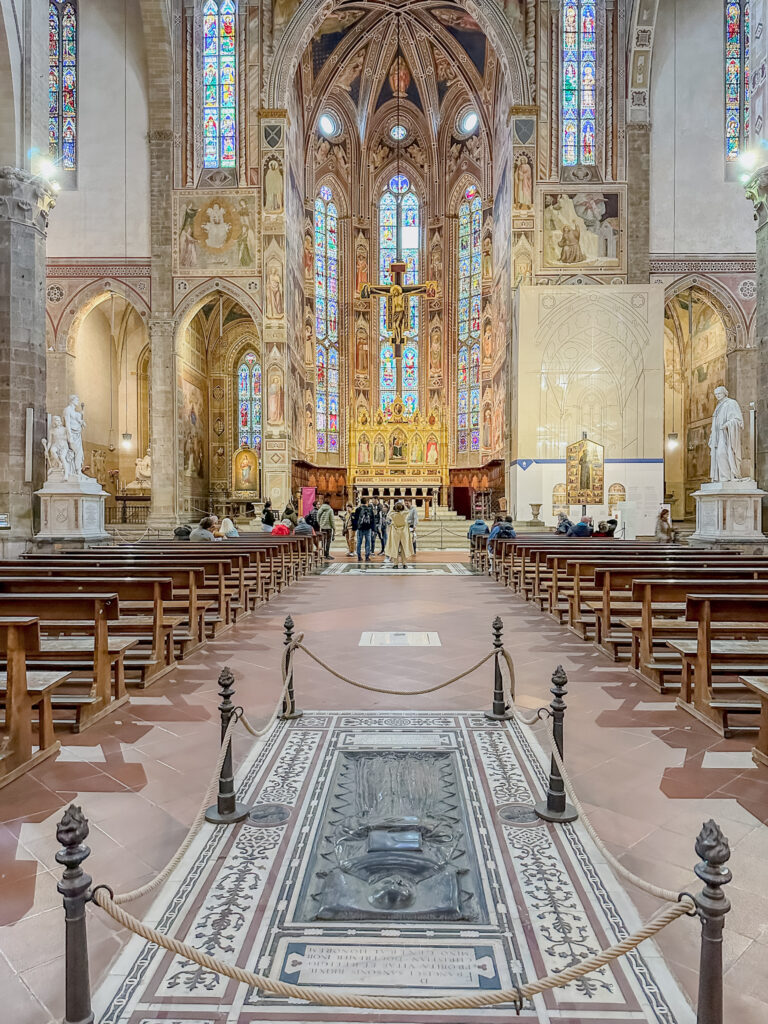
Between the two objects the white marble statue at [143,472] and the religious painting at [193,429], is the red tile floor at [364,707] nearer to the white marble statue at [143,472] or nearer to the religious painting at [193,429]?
the religious painting at [193,429]

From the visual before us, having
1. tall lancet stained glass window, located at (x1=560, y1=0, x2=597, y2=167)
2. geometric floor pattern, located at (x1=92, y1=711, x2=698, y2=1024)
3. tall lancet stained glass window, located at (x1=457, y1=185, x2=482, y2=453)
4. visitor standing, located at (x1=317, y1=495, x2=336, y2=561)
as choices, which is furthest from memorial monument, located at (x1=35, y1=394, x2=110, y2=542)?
tall lancet stained glass window, located at (x1=457, y1=185, x2=482, y2=453)

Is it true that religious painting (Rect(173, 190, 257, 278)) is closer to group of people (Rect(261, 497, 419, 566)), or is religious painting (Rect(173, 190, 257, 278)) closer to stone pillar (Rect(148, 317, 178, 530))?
stone pillar (Rect(148, 317, 178, 530))

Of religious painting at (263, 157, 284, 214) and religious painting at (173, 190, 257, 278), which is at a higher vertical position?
religious painting at (263, 157, 284, 214)

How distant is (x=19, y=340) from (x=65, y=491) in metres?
3.17

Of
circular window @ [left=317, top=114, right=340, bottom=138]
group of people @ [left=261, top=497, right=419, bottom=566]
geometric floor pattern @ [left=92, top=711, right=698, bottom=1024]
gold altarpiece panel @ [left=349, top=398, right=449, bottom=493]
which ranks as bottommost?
geometric floor pattern @ [left=92, top=711, right=698, bottom=1024]

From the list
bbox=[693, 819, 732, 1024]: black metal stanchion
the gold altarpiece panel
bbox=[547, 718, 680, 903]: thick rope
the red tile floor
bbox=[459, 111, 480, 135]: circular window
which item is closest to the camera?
bbox=[693, 819, 732, 1024]: black metal stanchion

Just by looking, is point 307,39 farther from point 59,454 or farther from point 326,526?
point 59,454

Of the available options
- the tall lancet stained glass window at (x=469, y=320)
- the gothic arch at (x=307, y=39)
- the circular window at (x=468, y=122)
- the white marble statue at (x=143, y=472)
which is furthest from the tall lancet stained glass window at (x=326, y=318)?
the gothic arch at (x=307, y=39)

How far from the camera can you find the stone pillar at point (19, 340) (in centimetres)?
1342

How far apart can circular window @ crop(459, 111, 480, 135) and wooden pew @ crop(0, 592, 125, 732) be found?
1174 inches

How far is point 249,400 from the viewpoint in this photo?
28.9 metres

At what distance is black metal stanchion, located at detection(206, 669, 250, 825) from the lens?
310 centimetres

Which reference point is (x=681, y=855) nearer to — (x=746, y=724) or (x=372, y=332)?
(x=746, y=724)

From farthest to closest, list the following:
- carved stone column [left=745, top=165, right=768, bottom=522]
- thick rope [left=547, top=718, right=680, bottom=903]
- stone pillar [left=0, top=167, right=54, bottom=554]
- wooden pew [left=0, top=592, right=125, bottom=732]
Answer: stone pillar [left=0, top=167, right=54, bottom=554] → carved stone column [left=745, top=165, right=768, bottom=522] → wooden pew [left=0, top=592, right=125, bottom=732] → thick rope [left=547, top=718, right=680, bottom=903]
